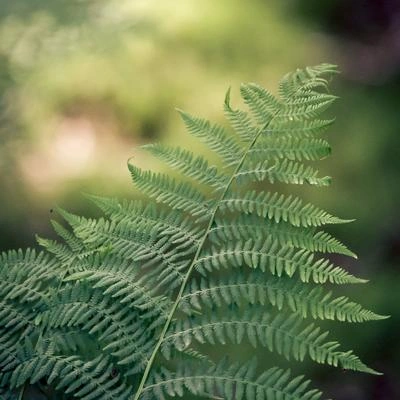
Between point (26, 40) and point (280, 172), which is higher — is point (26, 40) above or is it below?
above

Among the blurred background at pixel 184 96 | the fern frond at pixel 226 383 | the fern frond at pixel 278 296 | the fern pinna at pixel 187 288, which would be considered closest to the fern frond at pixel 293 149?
the fern pinna at pixel 187 288

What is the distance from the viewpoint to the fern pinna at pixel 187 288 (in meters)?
1.15

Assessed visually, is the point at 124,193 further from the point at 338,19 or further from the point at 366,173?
the point at 338,19

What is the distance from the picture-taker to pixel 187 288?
1.24 metres

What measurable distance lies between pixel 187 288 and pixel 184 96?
1.55m

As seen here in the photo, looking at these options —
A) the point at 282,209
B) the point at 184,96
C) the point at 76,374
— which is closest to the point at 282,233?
the point at 282,209

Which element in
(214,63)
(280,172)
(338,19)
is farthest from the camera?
(338,19)

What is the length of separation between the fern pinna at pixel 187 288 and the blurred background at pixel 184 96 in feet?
3.31

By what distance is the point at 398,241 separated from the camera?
2365 millimetres

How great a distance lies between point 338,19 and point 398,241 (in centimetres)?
116

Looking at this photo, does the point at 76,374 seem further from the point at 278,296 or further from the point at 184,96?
the point at 184,96

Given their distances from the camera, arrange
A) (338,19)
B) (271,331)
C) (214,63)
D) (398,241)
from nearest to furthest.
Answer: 1. (271,331)
2. (398,241)
3. (214,63)
4. (338,19)

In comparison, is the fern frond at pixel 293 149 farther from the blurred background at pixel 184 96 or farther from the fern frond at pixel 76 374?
the blurred background at pixel 184 96

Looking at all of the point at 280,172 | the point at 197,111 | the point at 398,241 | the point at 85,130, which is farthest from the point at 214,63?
the point at 280,172
